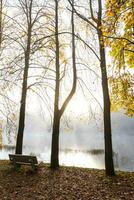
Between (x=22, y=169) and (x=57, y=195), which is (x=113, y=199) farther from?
(x=22, y=169)

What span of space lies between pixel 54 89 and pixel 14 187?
A: 18.1 feet

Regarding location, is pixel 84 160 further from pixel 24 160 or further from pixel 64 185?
pixel 64 185

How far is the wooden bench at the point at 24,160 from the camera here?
37.4ft

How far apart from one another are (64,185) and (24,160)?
308 centimetres

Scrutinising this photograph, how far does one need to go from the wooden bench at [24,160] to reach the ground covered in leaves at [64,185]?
0.31 metres

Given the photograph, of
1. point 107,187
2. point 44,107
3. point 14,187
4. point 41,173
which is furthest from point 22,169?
point 107,187

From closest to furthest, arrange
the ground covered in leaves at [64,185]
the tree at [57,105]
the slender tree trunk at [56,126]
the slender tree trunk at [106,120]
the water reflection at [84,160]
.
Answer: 1. the ground covered in leaves at [64,185]
2. the slender tree trunk at [106,120]
3. the slender tree trunk at [56,126]
4. the tree at [57,105]
5. the water reflection at [84,160]

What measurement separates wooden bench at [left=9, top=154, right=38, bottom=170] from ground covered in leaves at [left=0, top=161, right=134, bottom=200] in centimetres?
31

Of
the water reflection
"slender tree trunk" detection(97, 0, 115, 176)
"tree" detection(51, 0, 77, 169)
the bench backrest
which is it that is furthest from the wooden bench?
the water reflection

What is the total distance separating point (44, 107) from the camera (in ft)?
45.0

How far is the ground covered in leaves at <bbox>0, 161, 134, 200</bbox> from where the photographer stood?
809 cm

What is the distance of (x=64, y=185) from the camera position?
9.21m

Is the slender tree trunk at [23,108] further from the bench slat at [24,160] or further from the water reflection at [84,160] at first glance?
the water reflection at [84,160]

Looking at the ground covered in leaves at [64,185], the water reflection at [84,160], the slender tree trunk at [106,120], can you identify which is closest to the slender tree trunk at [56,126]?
the ground covered in leaves at [64,185]
